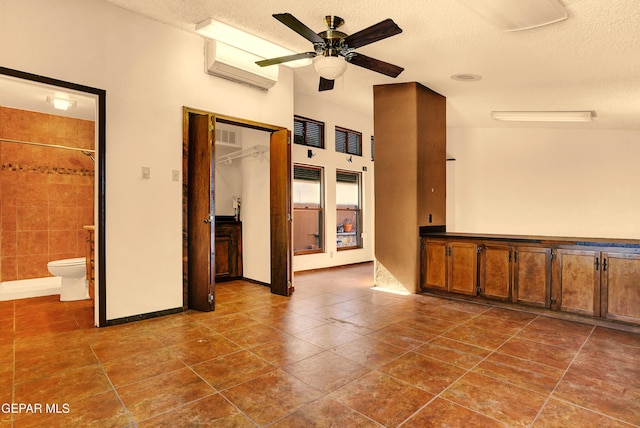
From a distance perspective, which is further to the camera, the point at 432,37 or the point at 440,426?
the point at 432,37

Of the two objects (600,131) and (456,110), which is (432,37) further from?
(600,131)

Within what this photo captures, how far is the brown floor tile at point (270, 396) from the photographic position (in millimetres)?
1965

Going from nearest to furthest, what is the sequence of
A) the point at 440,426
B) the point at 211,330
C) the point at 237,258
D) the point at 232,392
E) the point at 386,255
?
the point at 440,426 → the point at 232,392 → the point at 211,330 → the point at 386,255 → the point at 237,258

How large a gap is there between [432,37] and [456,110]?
9.09 ft

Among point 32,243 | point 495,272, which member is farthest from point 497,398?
point 32,243

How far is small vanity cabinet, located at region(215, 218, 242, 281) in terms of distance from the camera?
18.5 feet

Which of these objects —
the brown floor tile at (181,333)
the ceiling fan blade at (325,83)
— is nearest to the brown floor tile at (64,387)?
the brown floor tile at (181,333)

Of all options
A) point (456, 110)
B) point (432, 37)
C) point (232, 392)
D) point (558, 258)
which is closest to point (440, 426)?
point (232, 392)

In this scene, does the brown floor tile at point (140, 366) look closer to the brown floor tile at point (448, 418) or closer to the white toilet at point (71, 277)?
the brown floor tile at point (448, 418)

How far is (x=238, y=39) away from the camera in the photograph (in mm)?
3912

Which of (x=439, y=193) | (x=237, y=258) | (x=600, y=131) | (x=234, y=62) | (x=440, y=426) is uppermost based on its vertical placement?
(x=234, y=62)

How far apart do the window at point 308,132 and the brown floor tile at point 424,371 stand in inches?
178

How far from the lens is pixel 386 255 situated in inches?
206

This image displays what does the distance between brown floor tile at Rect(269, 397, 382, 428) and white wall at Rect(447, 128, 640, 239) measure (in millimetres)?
6012
